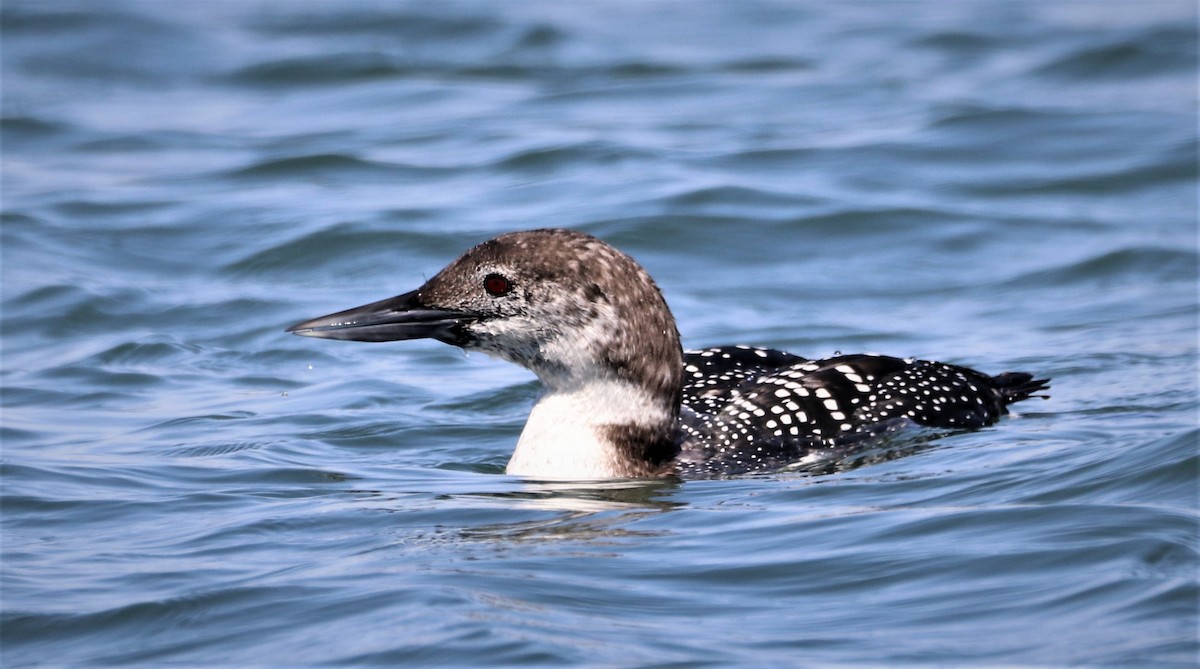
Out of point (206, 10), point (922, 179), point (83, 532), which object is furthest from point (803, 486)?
point (206, 10)

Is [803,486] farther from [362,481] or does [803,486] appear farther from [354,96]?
[354,96]

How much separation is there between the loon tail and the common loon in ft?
2.25

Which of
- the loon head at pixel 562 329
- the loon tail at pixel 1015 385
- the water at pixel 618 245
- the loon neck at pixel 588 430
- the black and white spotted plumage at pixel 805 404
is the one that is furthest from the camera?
the loon tail at pixel 1015 385

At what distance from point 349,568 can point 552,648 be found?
801 mm

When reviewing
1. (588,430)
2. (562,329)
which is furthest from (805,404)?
(562,329)

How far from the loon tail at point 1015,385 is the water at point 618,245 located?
0.10 m

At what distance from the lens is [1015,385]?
6125mm

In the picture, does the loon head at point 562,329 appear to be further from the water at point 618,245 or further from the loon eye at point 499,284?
the water at point 618,245

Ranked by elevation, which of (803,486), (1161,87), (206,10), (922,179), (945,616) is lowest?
(945,616)

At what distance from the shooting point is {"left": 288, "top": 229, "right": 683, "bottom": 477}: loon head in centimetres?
505

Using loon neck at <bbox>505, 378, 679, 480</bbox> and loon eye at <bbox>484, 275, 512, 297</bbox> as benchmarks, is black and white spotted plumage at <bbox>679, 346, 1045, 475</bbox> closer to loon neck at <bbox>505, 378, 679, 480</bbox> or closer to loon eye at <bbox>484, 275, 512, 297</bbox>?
loon neck at <bbox>505, 378, 679, 480</bbox>

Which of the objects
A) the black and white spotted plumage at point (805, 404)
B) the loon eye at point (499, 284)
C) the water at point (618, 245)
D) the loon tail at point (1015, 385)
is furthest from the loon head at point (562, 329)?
the loon tail at point (1015, 385)

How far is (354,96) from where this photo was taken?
12102 millimetres

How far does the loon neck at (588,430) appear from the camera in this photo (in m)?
5.18
